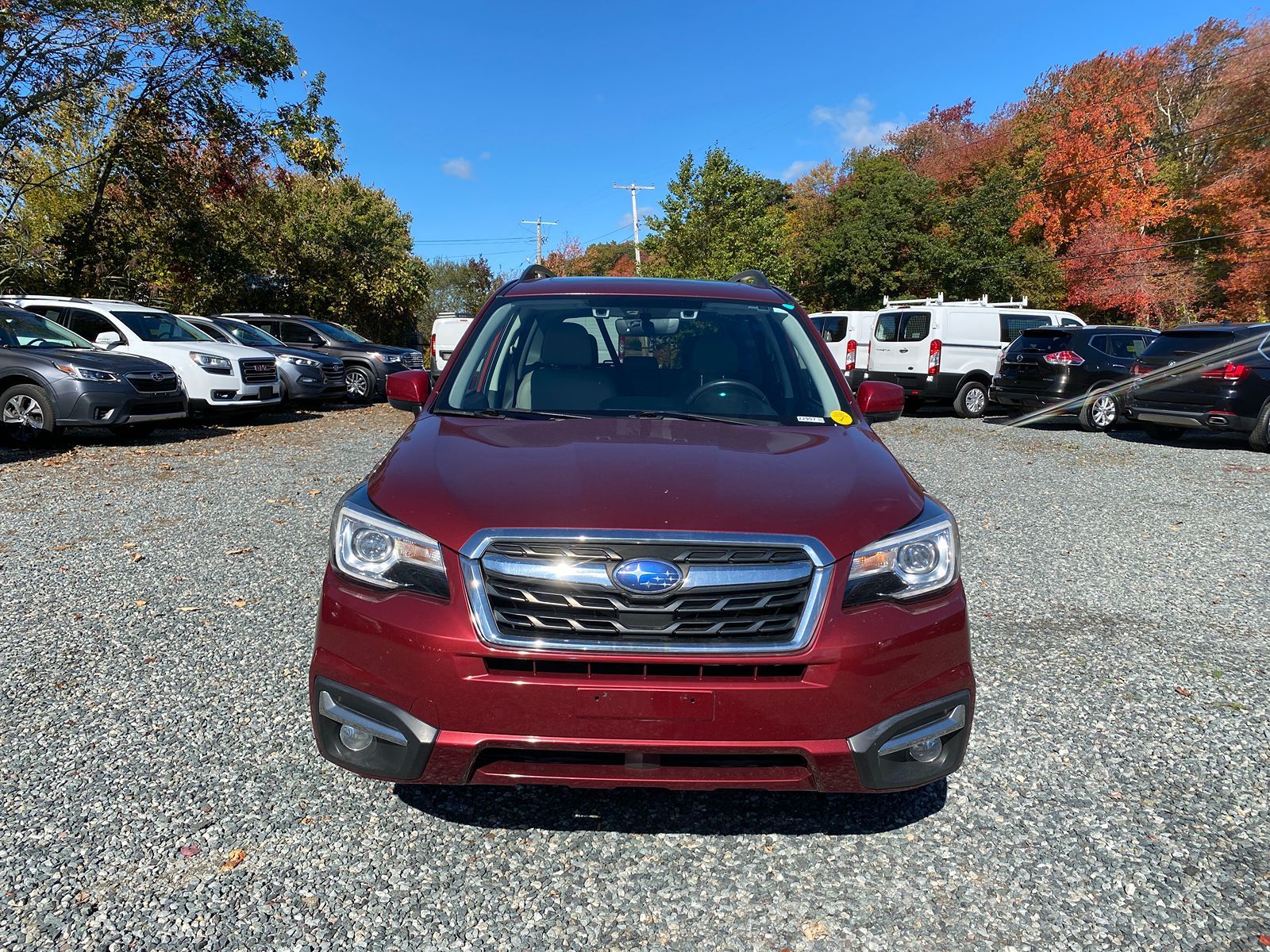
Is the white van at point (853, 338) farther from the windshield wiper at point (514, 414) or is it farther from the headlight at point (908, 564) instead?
the headlight at point (908, 564)

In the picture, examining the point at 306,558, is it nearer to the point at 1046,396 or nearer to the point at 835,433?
the point at 835,433

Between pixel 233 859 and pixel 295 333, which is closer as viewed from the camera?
pixel 233 859

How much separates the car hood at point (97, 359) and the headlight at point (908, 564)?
1063 centimetres

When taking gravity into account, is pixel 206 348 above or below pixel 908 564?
above

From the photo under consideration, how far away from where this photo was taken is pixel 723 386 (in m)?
3.43

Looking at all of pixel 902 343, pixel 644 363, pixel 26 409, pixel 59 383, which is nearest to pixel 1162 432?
pixel 902 343

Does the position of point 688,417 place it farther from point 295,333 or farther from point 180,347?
point 295,333

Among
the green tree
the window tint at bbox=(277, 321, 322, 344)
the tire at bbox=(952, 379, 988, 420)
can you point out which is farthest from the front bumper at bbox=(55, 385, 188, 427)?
the green tree

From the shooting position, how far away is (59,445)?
10398 mm

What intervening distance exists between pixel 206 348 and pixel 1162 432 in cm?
1450

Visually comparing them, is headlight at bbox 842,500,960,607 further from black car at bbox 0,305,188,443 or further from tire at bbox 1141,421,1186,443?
tire at bbox 1141,421,1186,443

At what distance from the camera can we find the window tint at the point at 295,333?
58.1 feet

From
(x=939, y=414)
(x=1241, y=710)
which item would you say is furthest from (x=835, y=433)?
(x=939, y=414)

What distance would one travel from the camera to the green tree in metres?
35.1
